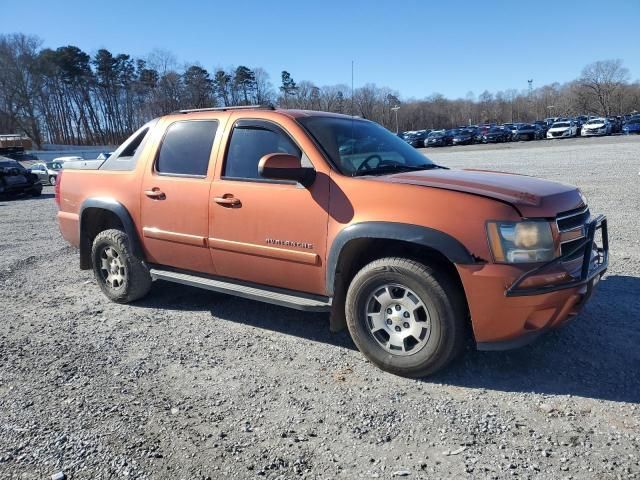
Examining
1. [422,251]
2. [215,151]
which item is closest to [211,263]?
[215,151]

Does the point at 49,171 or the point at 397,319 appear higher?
the point at 49,171

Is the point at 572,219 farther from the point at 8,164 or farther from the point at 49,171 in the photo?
the point at 49,171

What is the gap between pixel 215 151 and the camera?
14.3 ft

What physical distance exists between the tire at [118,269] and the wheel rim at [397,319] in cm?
259

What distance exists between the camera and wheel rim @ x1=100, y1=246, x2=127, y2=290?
17.1 ft

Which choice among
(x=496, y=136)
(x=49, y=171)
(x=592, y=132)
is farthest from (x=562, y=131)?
(x=49, y=171)

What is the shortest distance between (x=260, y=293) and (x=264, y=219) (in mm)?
606

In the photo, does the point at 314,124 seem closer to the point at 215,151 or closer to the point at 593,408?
the point at 215,151

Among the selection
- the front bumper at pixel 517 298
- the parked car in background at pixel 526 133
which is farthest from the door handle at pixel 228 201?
the parked car in background at pixel 526 133

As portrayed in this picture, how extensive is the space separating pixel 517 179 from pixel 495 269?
42.8 inches

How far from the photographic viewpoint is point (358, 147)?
4.15 meters

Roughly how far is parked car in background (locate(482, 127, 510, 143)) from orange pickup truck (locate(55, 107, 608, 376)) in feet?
160

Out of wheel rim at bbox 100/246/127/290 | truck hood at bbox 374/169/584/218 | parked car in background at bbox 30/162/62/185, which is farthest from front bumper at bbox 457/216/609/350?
parked car in background at bbox 30/162/62/185

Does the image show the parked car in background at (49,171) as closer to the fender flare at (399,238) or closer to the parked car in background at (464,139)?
the fender flare at (399,238)
